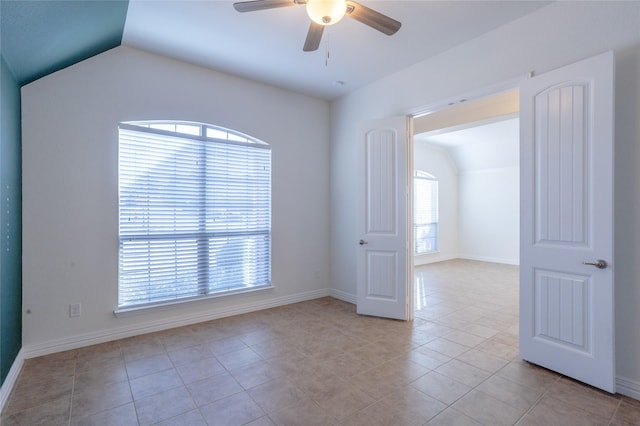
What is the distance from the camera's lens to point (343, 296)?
177 inches

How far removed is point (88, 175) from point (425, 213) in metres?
6.95

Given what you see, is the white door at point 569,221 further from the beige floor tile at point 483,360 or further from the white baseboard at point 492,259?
the white baseboard at point 492,259

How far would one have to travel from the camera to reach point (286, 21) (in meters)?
2.71

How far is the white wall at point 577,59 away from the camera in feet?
7.05

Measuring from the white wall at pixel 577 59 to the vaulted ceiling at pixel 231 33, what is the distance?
0.49ft

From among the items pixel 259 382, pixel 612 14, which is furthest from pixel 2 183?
pixel 612 14

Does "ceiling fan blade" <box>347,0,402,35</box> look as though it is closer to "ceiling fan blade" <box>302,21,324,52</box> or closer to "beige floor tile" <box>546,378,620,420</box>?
"ceiling fan blade" <box>302,21,324,52</box>

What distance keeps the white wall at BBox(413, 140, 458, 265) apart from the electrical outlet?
6.50 meters

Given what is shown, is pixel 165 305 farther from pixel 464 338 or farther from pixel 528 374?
pixel 528 374

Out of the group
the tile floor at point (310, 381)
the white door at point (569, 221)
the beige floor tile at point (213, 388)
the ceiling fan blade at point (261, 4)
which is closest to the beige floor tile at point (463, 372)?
the tile floor at point (310, 381)

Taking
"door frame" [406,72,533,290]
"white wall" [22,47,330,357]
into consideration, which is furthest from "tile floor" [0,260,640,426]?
"door frame" [406,72,533,290]

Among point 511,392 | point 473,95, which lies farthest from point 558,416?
point 473,95

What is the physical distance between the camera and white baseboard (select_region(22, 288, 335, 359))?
2754 mm

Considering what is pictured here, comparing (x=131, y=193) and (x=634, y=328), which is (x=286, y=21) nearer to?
(x=131, y=193)
